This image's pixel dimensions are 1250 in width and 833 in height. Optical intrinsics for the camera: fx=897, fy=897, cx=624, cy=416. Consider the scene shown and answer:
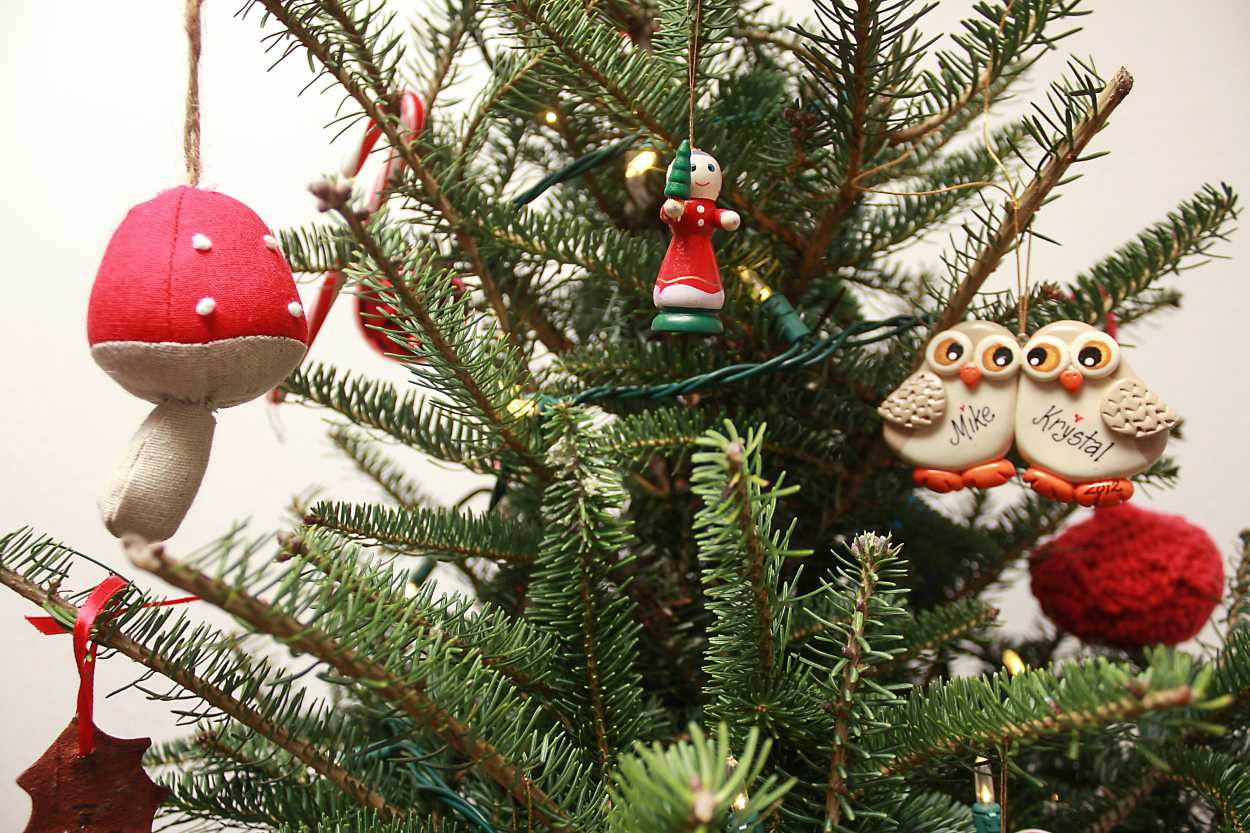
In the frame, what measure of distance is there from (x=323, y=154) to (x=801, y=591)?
0.67m

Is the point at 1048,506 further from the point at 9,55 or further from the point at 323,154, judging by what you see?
the point at 9,55

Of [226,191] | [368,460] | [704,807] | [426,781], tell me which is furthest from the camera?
[226,191]

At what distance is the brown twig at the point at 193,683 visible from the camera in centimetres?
33

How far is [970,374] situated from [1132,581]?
0.25 meters

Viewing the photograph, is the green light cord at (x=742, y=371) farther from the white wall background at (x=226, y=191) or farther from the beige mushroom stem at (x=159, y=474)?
the white wall background at (x=226, y=191)

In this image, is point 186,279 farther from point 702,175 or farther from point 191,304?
point 702,175

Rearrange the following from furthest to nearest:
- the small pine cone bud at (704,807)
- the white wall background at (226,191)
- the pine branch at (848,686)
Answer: the white wall background at (226,191) → the pine branch at (848,686) → the small pine cone bud at (704,807)

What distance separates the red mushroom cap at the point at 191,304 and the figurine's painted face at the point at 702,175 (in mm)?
187

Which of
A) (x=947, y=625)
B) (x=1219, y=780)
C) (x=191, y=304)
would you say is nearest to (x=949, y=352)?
(x=947, y=625)

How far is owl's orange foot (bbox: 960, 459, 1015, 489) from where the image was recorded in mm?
445

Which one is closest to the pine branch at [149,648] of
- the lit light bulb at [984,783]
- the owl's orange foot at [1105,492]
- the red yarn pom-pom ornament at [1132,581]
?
the lit light bulb at [984,783]

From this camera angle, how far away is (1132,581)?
22.9 inches

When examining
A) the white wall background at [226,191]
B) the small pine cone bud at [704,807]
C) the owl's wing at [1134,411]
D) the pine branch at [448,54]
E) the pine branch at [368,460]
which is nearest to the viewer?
the small pine cone bud at [704,807]

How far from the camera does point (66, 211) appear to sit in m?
0.87
